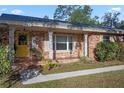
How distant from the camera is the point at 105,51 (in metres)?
18.8

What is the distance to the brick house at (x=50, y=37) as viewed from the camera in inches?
587

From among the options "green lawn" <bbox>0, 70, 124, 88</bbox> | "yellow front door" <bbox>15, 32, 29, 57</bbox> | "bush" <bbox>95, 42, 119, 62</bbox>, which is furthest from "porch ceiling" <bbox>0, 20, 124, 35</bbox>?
"green lawn" <bbox>0, 70, 124, 88</bbox>

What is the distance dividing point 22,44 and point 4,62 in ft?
20.2

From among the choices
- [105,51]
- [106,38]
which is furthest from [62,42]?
[106,38]

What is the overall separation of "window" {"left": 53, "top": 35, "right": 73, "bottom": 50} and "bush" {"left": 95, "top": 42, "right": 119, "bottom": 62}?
2.04 meters

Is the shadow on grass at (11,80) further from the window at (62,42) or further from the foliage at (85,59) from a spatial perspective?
the foliage at (85,59)

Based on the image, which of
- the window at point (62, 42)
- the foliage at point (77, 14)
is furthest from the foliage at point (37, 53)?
the foliage at point (77, 14)

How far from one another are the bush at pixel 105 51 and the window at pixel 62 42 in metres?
2.04

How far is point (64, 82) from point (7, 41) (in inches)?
255

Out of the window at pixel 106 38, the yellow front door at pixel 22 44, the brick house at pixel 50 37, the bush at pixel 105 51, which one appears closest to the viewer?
the brick house at pixel 50 37

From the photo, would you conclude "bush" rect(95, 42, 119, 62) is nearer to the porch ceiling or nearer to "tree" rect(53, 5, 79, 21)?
the porch ceiling

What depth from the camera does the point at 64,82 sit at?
1005 cm
